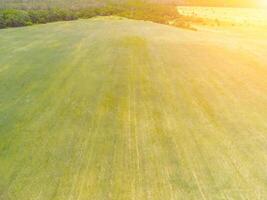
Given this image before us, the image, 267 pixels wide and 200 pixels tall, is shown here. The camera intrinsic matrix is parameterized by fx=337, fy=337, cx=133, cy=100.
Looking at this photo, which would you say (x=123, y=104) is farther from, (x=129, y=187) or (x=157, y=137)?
(x=129, y=187)

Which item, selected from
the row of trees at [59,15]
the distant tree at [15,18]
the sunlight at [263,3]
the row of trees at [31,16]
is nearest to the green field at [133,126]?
the distant tree at [15,18]

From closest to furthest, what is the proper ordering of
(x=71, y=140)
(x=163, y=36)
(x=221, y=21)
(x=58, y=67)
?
1. (x=71, y=140)
2. (x=58, y=67)
3. (x=163, y=36)
4. (x=221, y=21)

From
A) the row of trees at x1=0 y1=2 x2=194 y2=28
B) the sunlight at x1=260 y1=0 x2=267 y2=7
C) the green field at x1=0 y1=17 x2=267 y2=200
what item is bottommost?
the sunlight at x1=260 y1=0 x2=267 y2=7

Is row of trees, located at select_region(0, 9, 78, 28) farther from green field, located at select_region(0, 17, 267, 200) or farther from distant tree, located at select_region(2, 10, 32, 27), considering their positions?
green field, located at select_region(0, 17, 267, 200)

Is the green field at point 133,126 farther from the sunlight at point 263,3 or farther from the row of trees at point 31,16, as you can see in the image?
the sunlight at point 263,3

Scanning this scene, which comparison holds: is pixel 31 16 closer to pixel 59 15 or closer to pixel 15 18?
pixel 15 18

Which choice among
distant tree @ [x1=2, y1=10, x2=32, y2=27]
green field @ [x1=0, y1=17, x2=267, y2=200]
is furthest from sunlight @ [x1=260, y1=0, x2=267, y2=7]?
green field @ [x1=0, y1=17, x2=267, y2=200]

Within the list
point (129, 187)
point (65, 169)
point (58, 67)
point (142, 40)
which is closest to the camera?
point (129, 187)

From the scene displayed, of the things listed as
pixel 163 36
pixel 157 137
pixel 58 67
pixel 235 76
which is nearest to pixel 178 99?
pixel 157 137
